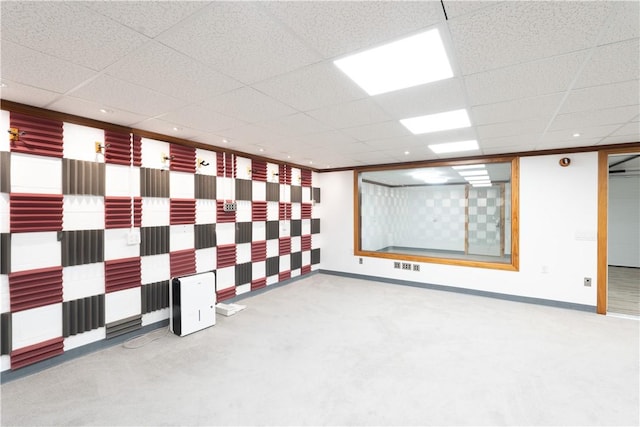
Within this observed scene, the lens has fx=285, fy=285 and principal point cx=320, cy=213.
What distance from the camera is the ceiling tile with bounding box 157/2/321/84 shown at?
130cm

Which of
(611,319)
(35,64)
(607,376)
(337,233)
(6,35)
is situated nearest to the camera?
(6,35)

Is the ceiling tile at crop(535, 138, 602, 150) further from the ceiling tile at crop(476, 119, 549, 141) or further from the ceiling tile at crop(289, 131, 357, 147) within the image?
the ceiling tile at crop(289, 131, 357, 147)

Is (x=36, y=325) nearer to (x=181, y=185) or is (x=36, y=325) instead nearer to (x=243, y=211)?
(x=181, y=185)

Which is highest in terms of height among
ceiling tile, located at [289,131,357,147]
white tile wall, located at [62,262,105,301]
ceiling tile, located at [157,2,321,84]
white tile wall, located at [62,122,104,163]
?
ceiling tile, located at [289,131,357,147]

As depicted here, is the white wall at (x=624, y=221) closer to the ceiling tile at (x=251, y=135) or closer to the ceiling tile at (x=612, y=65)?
the ceiling tile at (x=612, y=65)

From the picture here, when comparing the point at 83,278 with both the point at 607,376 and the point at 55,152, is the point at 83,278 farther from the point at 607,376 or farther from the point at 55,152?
the point at 607,376

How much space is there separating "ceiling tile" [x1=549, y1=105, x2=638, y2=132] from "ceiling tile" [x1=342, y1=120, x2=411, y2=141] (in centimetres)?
143

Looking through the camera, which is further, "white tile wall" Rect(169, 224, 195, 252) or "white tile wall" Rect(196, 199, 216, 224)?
"white tile wall" Rect(196, 199, 216, 224)

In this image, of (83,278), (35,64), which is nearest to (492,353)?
(83,278)

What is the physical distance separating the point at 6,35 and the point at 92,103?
101cm

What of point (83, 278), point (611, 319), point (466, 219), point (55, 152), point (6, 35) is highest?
point (6, 35)

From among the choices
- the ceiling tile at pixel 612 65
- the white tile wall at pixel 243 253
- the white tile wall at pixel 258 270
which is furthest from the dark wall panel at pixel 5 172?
the ceiling tile at pixel 612 65

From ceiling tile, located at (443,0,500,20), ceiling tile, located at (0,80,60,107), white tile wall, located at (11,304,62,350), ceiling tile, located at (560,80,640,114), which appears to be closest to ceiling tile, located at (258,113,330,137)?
ceiling tile, located at (443,0,500,20)

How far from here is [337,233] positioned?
6.00 meters
